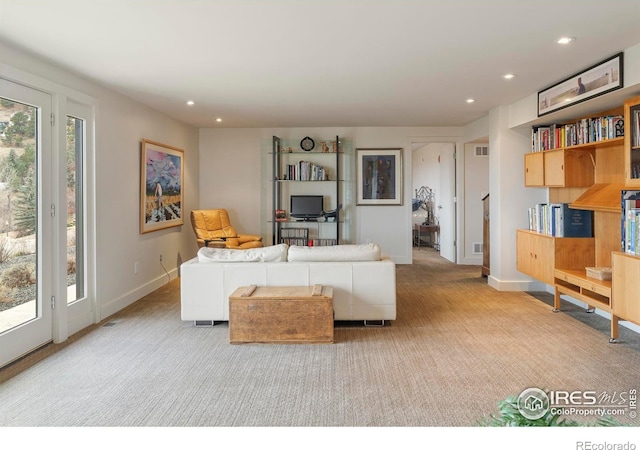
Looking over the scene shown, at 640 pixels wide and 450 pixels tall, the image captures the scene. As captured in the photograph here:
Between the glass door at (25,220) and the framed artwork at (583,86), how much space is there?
4573mm

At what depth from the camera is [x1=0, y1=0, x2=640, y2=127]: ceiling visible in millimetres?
2713

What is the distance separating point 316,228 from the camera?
311 inches

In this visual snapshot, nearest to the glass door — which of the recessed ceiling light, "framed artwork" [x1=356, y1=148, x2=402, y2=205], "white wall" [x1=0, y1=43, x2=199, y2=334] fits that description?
"white wall" [x1=0, y1=43, x2=199, y2=334]

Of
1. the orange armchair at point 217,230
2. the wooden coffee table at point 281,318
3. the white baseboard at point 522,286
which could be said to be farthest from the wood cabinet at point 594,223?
the orange armchair at point 217,230

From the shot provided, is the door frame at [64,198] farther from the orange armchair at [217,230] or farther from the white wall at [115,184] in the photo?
the orange armchair at [217,230]

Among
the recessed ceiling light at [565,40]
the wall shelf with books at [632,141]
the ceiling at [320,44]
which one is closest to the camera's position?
the ceiling at [320,44]

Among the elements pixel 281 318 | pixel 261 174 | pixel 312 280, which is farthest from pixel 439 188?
pixel 281 318

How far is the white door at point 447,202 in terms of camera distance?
812cm

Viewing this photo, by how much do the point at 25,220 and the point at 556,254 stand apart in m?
4.87

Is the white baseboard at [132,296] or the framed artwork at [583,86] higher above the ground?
the framed artwork at [583,86]

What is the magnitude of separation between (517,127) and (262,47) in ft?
12.0

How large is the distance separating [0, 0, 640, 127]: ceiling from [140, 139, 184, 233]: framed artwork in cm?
82

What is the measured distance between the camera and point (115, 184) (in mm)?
4906

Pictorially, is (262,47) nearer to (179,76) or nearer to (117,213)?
(179,76)
